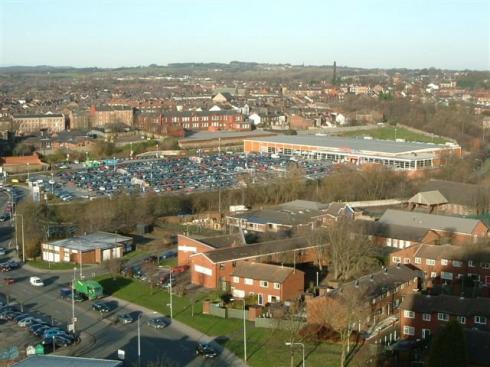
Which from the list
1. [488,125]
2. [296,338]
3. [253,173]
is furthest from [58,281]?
[488,125]

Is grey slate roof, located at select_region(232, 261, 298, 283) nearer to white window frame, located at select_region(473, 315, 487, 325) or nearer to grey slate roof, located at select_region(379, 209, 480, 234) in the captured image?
white window frame, located at select_region(473, 315, 487, 325)

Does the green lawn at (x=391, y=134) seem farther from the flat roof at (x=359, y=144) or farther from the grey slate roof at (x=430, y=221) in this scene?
the grey slate roof at (x=430, y=221)

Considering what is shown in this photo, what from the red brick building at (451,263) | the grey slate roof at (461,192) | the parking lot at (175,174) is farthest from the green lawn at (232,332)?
the grey slate roof at (461,192)

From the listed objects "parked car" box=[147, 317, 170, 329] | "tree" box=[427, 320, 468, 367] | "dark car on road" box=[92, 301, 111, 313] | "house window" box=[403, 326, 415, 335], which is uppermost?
"tree" box=[427, 320, 468, 367]

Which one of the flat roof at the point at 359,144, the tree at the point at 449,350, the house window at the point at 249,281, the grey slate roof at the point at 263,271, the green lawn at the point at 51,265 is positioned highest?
the tree at the point at 449,350

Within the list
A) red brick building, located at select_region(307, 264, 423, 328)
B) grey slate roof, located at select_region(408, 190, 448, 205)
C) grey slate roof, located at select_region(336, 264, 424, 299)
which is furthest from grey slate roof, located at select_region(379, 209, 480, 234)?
red brick building, located at select_region(307, 264, 423, 328)

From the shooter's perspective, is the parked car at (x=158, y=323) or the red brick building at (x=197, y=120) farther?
the red brick building at (x=197, y=120)
